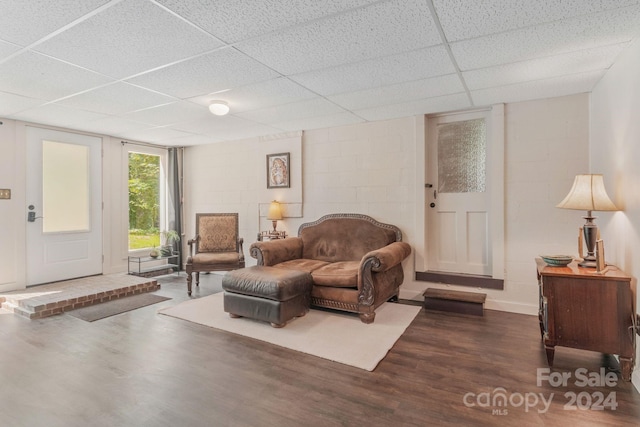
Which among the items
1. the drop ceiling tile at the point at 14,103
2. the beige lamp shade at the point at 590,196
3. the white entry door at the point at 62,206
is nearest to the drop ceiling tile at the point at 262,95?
the drop ceiling tile at the point at 14,103

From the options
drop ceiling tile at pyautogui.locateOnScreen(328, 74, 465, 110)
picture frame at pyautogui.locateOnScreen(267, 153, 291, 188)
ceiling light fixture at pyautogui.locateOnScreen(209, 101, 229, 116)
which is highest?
drop ceiling tile at pyautogui.locateOnScreen(328, 74, 465, 110)

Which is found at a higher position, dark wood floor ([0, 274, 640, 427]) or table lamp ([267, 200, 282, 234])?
table lamp ([267, 200, 282, 234])

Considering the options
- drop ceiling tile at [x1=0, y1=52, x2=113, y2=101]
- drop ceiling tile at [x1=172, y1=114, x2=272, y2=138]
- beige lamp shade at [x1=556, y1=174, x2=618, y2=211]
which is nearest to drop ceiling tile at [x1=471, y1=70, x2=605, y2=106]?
beige lamp shade at [x1=556, y1=174, x2=618, y2=211]

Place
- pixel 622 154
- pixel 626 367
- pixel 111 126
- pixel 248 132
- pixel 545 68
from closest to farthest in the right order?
pixel 626 367 < pixel 622 154 < pixel 545 68 < pixel 111 126 < pixel 248 132

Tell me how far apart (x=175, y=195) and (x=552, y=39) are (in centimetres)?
594

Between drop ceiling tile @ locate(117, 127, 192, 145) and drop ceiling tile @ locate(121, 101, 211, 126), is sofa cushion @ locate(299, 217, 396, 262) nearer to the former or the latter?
drop ceiling tile @ locate(121, 101, 211, 126)

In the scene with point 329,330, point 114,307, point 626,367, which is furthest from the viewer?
point 114,307

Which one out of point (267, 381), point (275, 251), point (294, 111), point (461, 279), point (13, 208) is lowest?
point (267, 381)

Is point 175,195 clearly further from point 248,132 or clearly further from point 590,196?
point 590,196

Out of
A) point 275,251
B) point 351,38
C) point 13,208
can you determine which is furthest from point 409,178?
point 13,208

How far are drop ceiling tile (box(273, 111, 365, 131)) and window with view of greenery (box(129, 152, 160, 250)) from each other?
2970 millimetres

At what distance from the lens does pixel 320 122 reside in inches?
179

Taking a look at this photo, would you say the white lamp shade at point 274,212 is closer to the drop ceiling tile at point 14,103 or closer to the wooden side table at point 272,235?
the wooden side table at point 272,235

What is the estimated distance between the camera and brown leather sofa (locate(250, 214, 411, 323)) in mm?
3316
